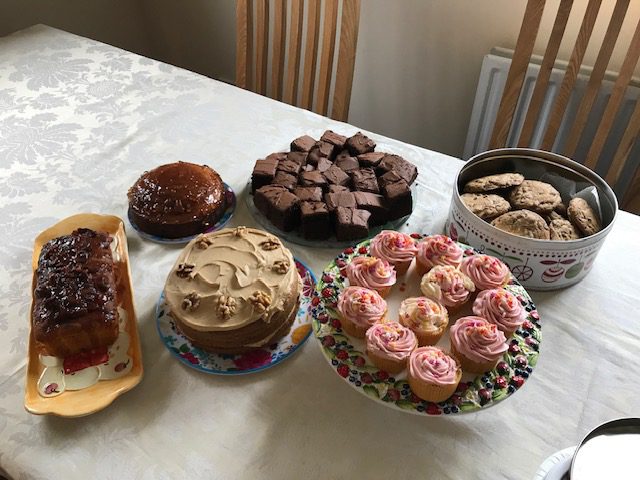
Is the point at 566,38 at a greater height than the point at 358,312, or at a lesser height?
greater

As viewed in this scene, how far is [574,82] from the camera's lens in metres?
1.51

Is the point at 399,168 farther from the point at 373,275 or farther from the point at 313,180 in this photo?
the point at 373,275

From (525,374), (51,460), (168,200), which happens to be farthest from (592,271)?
(51,460)

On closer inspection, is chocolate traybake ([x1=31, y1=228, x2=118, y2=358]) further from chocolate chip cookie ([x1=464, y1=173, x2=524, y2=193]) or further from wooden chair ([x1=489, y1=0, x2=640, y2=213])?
wooden chair ([x1=489, y1=0, x2=640, y2=213])

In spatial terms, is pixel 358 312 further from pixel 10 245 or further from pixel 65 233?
pixel 10 245

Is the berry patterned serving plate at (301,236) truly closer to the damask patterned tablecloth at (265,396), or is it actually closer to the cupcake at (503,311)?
the damask patterned tablecloth at (265,396)

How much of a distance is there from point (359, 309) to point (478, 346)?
16cm

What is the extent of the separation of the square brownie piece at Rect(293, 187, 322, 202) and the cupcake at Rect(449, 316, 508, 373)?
41 cm

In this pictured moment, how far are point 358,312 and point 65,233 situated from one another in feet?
1.94

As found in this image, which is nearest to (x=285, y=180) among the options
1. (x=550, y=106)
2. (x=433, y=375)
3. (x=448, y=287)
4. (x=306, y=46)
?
(x=448, y=287)

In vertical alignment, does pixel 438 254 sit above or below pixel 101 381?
above

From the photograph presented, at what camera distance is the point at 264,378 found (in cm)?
81

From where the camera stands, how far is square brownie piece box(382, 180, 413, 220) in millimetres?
1036

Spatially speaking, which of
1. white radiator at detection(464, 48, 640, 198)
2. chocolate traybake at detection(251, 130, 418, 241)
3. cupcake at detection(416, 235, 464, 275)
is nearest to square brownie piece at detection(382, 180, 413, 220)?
chocolate traybake at detection(251, 130, 418, 241)
